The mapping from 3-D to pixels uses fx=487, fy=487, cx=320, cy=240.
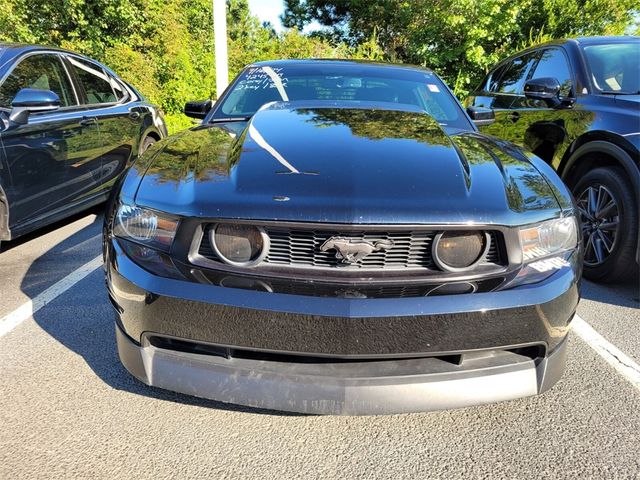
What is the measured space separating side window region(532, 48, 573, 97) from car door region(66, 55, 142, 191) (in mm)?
3949

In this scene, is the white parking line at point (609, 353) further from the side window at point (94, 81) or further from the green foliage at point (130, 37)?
the green foliage at point (130, 37)

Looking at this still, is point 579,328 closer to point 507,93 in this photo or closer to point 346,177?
point 346,177

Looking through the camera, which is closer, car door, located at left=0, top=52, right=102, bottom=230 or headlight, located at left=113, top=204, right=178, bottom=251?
headlight, located at left=113, top=204, right=178, bottom=251

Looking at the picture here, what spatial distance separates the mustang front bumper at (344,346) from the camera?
1.57m

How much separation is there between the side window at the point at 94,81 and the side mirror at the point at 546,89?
12.6 ft

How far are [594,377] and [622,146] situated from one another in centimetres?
164

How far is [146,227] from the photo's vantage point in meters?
1.75

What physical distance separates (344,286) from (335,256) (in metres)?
0.10

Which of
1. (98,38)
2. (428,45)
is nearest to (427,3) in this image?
(428,45)

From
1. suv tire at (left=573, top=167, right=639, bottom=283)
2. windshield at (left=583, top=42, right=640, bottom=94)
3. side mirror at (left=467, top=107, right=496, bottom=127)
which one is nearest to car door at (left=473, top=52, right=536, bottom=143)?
windshield at (left=583, top=42, right=640, bottom=94)

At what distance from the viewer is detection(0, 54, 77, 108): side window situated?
3488mm

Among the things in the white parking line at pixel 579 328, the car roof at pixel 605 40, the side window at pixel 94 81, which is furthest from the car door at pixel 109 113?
the car roof at pixel 605 40

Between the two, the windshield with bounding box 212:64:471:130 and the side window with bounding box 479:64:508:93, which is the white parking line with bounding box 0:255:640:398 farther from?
the side window with bounding box 479:64:508:93

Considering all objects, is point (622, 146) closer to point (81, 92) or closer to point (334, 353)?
point (334, 353)
